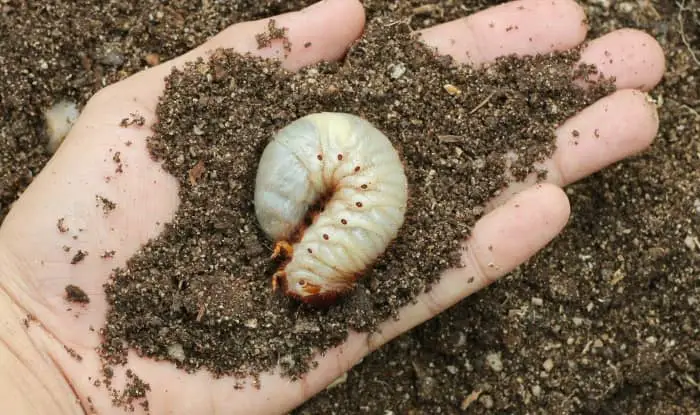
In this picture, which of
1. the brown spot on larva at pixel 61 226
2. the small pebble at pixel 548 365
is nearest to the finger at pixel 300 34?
the brown spot on larva at pixel 61 226

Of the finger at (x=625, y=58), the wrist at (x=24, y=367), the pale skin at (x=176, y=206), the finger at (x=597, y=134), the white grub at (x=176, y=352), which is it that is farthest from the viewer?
the finger at (x=625, y=58)

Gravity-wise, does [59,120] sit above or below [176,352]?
above

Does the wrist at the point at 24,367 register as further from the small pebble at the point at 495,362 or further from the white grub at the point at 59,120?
the small pebble at the point at 495,362

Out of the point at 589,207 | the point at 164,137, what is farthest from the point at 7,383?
the point at 589,207

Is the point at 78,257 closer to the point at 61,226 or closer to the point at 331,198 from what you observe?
the point at 61,226

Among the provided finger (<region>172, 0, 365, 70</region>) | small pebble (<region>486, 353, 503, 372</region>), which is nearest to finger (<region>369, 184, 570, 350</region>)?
small pebble (<region>486, 353, 503, 372</region>)

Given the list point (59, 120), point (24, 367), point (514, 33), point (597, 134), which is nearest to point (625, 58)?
point (597, 134)

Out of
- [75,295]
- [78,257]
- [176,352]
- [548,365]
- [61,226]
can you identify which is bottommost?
[548,365]
